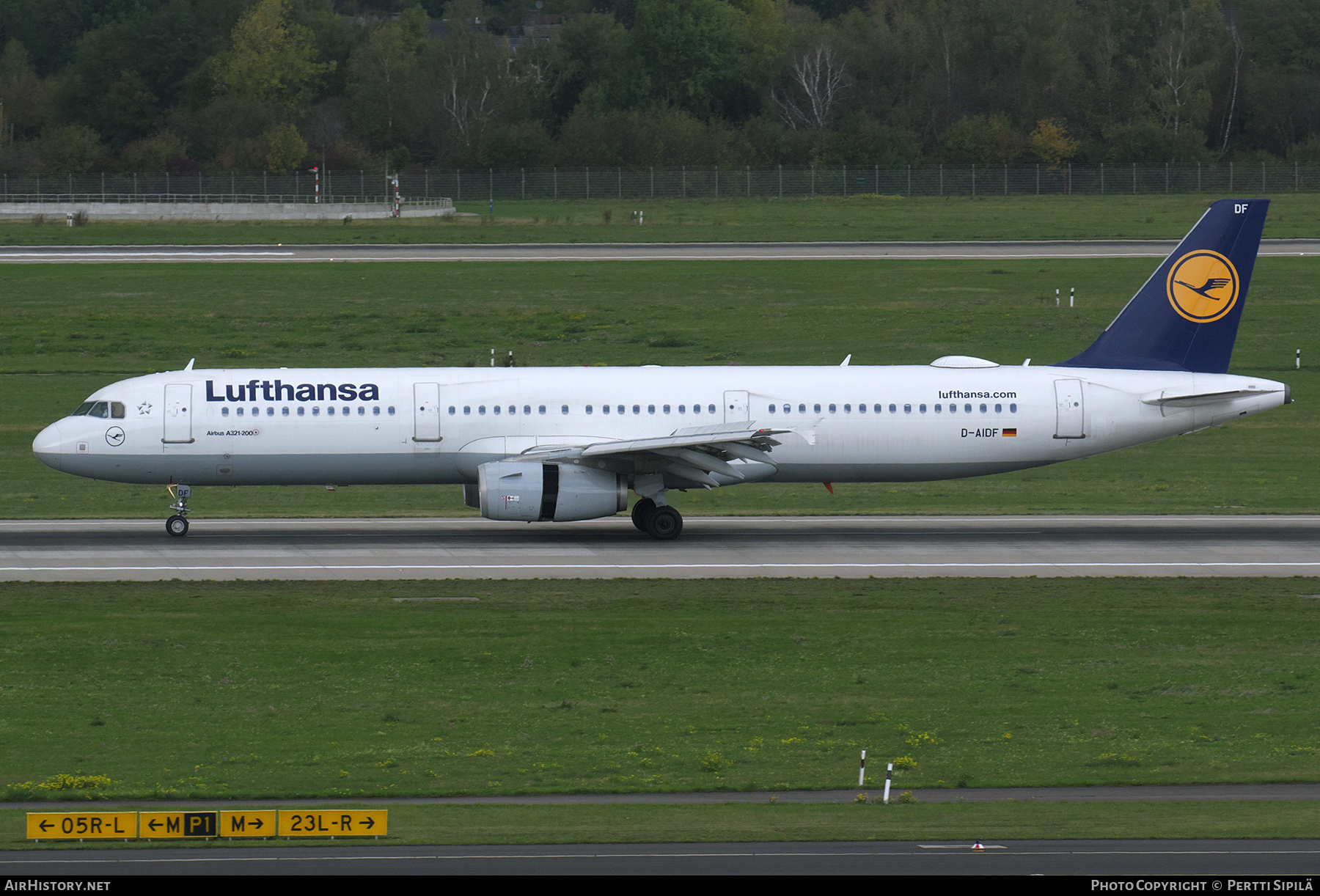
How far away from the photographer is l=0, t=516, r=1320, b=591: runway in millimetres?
33656

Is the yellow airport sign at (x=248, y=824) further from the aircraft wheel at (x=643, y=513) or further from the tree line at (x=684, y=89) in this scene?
the tree line at (x=684, y=89)

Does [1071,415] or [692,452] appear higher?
[1071,415]

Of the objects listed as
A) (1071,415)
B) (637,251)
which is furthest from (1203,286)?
(637,251)

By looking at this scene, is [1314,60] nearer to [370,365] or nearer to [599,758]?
[370,365]

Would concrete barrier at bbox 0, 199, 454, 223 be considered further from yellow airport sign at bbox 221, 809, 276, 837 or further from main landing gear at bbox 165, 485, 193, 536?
yellow airport sign at bbox 221, 809, 276, 837

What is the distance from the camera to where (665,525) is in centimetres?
3794

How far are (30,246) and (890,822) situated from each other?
83.8 m

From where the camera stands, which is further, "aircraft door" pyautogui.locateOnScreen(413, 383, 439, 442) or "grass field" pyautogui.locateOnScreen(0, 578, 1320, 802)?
"aircraft door" pyautogui.locateOnScreen(413, 383, 439, 442)

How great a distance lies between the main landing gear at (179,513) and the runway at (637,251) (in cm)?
4497

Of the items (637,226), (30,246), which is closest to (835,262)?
(637,226)

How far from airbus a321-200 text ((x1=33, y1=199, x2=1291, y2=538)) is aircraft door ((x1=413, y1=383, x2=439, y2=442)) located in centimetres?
4

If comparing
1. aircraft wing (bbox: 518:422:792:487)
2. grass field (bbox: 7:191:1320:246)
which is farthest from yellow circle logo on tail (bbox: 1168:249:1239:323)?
grass field (bbox: 7:191:1320:246)

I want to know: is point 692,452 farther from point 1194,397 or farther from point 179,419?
point 1194,397

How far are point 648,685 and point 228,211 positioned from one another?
93.4 meters
